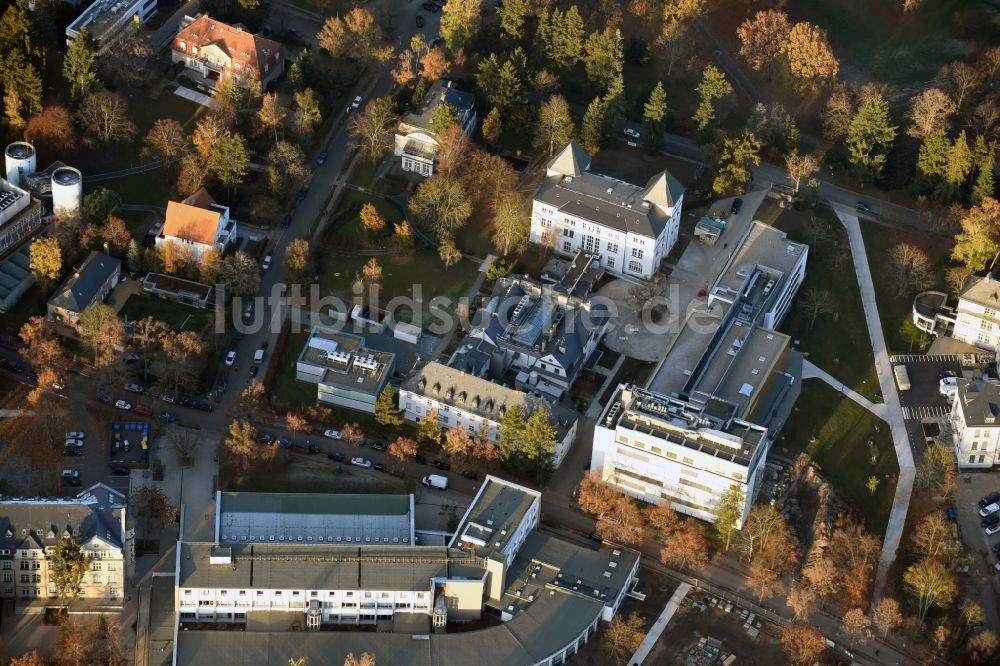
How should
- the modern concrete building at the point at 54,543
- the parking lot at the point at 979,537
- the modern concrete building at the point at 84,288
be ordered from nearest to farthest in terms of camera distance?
the modern concrete building at the point at 54,543 < the parking lot at the point at 979,537 < the modern concrete building at the point at 84,288

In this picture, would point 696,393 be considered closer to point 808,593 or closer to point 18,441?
point 808,593

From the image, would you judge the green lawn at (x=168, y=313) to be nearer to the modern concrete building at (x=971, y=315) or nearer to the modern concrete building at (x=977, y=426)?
the modern concrete building at (x=971, y=315)

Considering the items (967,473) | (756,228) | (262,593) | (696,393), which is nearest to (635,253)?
(756,228)

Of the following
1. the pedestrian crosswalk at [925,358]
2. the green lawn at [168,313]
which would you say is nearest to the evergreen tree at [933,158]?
the pedestrian crosswalk at [925,358]

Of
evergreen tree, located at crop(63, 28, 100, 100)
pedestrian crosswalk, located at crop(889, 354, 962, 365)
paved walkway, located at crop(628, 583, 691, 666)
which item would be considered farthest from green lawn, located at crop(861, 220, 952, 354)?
evergreen tree, located at crop(63, 28, 100, 100)

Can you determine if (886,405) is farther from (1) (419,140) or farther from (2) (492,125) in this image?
(1) (419,140)

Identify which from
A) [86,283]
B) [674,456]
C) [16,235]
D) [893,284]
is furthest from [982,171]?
[16,235]
